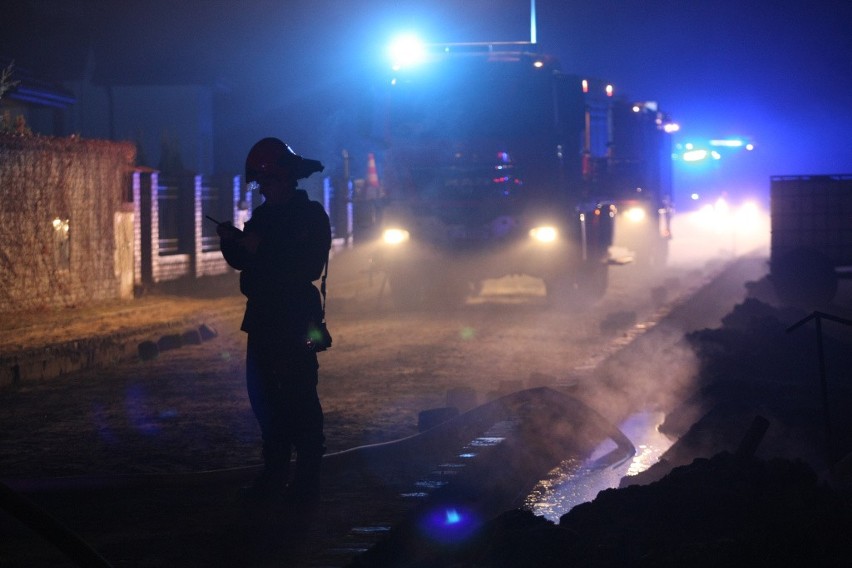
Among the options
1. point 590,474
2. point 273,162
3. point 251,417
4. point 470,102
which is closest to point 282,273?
point 273,162

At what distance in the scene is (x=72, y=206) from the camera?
58.6ft

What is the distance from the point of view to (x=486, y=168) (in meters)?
17.2

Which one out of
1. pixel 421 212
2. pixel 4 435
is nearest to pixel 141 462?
pixel 4 435

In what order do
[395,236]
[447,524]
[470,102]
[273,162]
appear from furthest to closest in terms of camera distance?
1. [395,236]
2. [470,102]
3. [273,162]
4. [447,524]

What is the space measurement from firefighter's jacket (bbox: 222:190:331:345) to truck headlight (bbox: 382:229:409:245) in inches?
481

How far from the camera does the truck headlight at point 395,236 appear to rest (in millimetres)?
18078

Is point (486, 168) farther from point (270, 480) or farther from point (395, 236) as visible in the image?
point (270, 480)

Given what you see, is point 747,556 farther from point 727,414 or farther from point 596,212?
point 596,212

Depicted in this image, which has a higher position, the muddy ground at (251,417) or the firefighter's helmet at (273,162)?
the firefighter's helmet at (273,162)

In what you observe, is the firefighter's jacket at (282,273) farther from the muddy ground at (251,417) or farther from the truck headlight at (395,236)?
the truck headlight at (395,236)

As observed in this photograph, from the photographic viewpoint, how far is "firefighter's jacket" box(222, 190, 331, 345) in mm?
5730

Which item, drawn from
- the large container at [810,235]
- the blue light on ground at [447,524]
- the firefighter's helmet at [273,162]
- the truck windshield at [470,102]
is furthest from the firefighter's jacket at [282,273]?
the large container at [810,235]

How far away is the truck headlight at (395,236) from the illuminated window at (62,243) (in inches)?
188

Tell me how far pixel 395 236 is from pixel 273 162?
12.3 m
